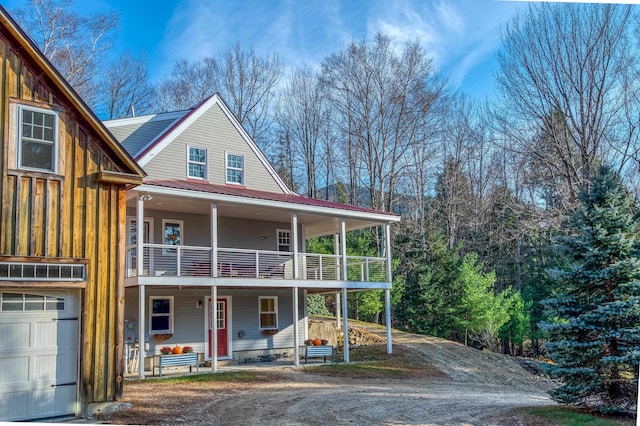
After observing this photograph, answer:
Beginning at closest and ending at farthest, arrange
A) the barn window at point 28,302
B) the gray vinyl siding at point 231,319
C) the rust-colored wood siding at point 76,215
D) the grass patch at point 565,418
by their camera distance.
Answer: the barn window at point 28,302, the rust-colored wood siding at point 76,215, the grass patch at point 565,418, the gray vinyl siding at point 231,319

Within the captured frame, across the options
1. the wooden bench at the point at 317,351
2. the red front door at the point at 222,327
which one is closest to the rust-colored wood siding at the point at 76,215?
the wooden bench at the point at 317,351

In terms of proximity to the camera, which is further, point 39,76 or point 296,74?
point 296,74

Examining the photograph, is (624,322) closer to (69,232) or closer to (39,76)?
(69,232)

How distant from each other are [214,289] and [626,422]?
38.5ft

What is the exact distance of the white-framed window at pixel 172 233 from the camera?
2059 centimetres

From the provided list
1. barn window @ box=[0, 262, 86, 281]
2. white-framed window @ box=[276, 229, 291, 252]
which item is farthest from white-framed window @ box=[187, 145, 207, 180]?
barn window @ box=[0, 262, 86, 281]

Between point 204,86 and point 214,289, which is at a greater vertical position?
point 204,86

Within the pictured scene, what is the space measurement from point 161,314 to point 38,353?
928cm

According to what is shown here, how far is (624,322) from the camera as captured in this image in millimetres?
12312

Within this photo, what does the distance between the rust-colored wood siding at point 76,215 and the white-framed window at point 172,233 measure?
873cm

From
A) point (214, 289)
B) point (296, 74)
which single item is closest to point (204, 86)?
point (296, 74)

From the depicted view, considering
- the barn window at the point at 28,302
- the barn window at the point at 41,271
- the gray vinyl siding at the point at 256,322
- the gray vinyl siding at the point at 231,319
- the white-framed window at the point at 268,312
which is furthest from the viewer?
the white-framed window at the point at 268,312

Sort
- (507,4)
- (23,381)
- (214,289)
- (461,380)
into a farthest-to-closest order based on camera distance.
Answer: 1. (507,4)
2. (461,380)
3. (214,289)
4. (23,381)

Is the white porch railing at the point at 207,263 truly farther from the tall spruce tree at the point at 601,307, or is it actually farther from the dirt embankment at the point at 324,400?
the tall spruce tree at the point at 601,307
